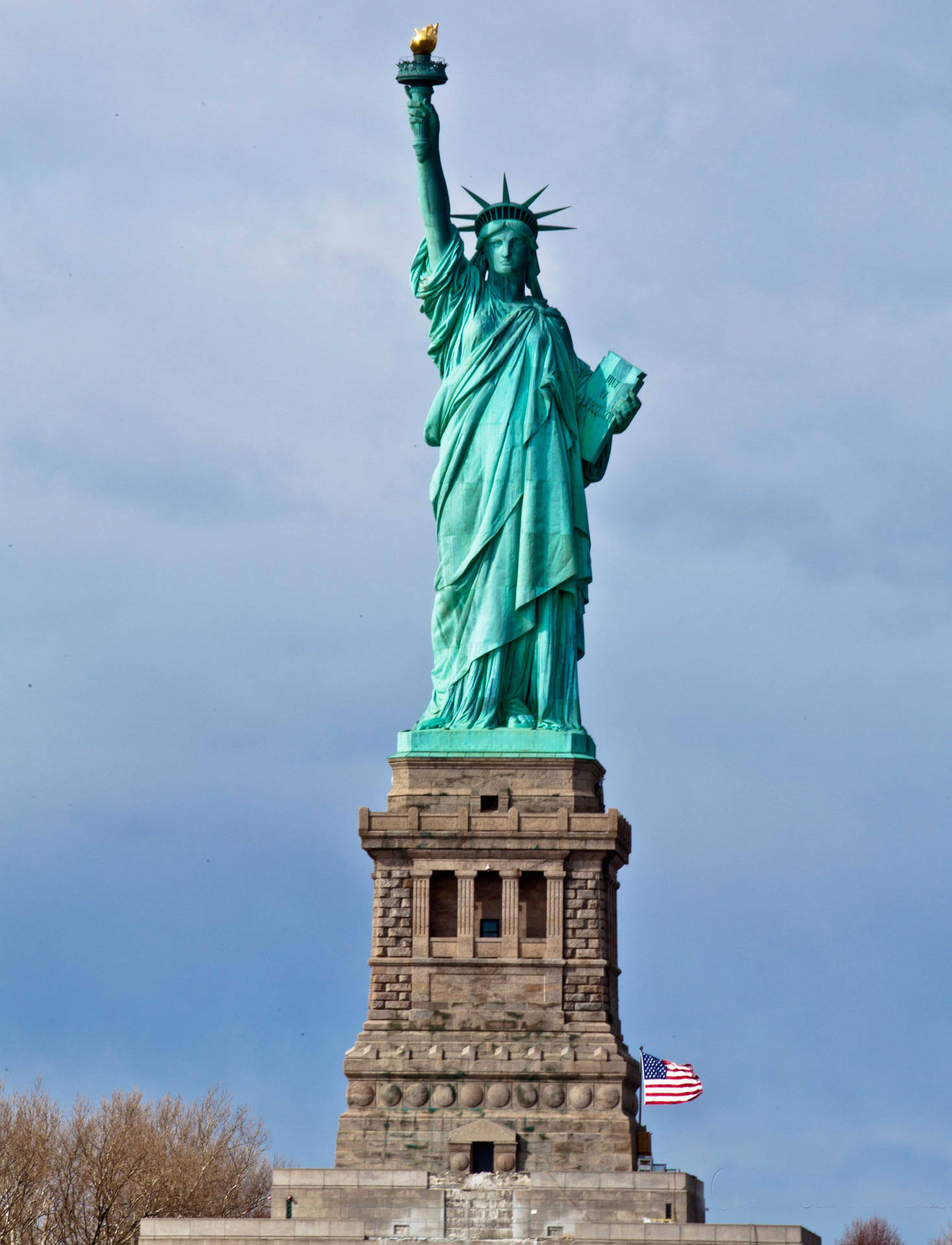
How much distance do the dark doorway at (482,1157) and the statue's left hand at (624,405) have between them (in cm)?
1372

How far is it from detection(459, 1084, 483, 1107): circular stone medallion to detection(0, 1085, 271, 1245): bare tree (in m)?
14.3

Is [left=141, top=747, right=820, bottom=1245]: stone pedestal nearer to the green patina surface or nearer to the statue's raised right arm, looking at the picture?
the green patina surface

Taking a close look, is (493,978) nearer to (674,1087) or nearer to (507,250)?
(674,1087)

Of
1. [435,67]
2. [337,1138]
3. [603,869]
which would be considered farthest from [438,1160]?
[435,67]

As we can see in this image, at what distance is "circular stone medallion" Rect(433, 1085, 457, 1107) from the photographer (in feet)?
163

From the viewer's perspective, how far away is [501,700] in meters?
52.7

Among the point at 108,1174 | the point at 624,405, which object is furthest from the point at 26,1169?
the point at 624,405

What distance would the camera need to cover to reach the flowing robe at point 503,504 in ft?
173

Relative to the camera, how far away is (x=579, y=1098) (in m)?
49.5

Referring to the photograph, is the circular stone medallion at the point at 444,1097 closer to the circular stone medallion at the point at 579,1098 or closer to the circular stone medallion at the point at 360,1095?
the circular stone medallion at the point at 360,1095

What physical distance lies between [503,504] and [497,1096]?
428 inches

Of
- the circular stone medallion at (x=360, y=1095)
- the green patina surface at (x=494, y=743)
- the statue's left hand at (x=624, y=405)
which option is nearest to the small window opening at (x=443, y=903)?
the green patina surface at (x=494, y=743)

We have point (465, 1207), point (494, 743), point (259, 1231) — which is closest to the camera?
point (259, 1231)

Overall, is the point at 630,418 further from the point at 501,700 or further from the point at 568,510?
the point at 501,700
